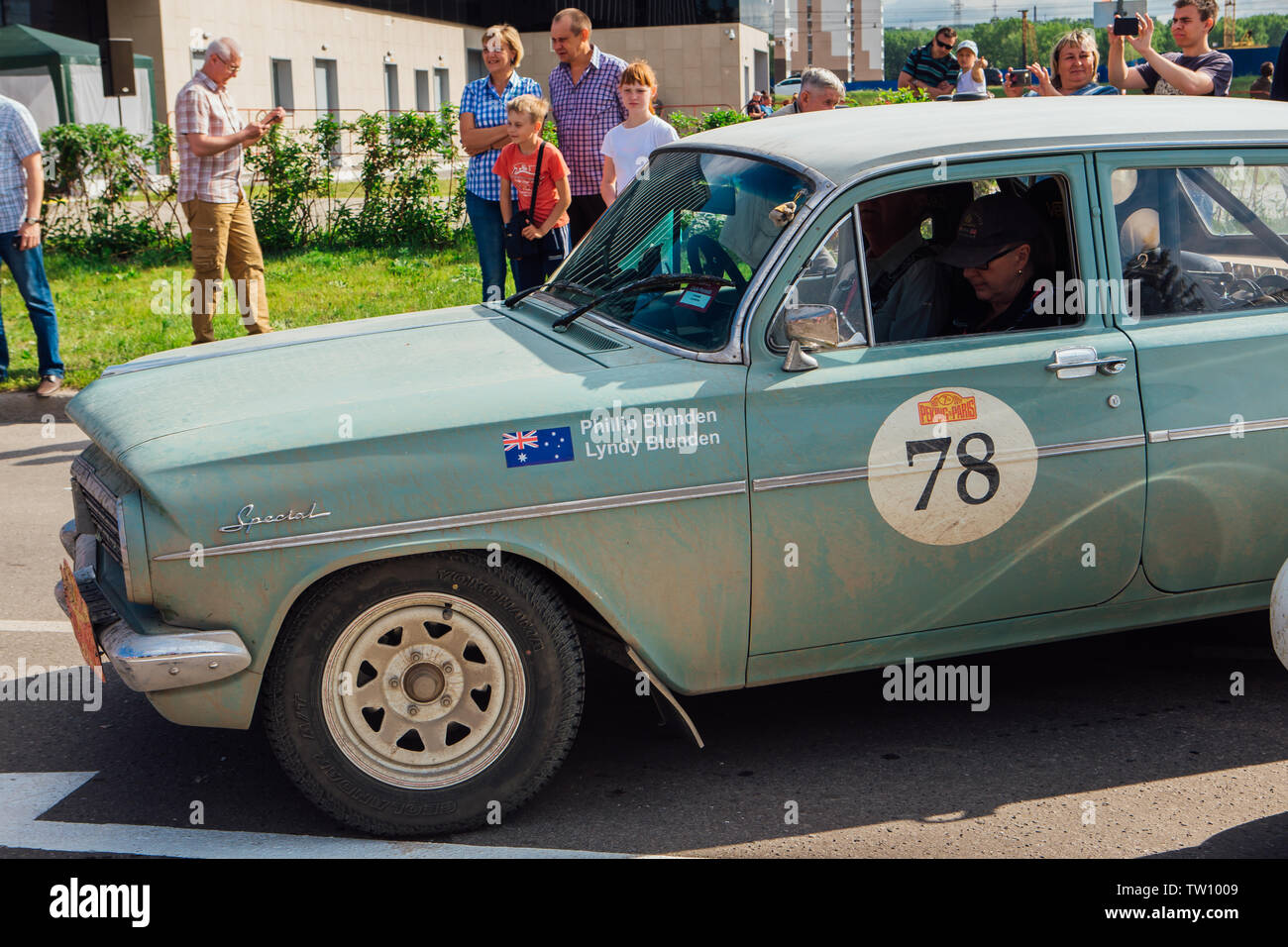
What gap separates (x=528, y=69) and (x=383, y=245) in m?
44.0

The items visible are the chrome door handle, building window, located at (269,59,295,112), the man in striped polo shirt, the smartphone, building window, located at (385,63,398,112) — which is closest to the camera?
the chrome door handle

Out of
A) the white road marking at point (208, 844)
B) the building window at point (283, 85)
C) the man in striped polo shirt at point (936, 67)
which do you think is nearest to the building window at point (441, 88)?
the building window at point (283, 85)

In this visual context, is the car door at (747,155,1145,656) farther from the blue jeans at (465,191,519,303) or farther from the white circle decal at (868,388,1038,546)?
the blue jeans at (465,191,519,303)

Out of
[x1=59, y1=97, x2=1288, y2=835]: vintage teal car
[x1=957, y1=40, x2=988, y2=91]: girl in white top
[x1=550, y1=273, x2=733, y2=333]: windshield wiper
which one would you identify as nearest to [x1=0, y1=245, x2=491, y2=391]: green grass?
[x1=957, y1=40, x2=988, y2=91]: girl in white top

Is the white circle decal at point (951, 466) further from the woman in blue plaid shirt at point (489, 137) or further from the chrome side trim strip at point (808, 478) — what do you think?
the woman in blue plaid shirt at point (489, 137)

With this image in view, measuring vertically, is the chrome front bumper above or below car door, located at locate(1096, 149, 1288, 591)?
below

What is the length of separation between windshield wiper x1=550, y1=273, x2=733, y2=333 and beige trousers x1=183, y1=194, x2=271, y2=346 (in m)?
4.87

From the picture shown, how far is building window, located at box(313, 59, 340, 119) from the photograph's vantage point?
41.8 meters

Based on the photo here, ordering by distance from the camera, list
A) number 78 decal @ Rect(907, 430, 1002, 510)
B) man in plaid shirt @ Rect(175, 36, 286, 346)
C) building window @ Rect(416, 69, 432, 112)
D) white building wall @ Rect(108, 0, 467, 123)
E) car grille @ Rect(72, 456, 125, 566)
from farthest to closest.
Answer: building window @ Rect(416, 69, 432, 112)
white building wall @ Rect(108, 0, 467, 123)
man in plaid shirt @ Rect(175, 36, 286, 346)
number 78 decal @ Rect(907, 430, 1002, 510)
car grille @ Rect(72, 456, 125, 566)

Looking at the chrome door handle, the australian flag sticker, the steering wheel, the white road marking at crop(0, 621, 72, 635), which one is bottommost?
the white road marking at crop(0, 621, 72, 635)

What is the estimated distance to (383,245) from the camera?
14844 millimetres

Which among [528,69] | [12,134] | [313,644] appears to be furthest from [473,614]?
[528,69]

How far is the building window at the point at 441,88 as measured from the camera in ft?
164
